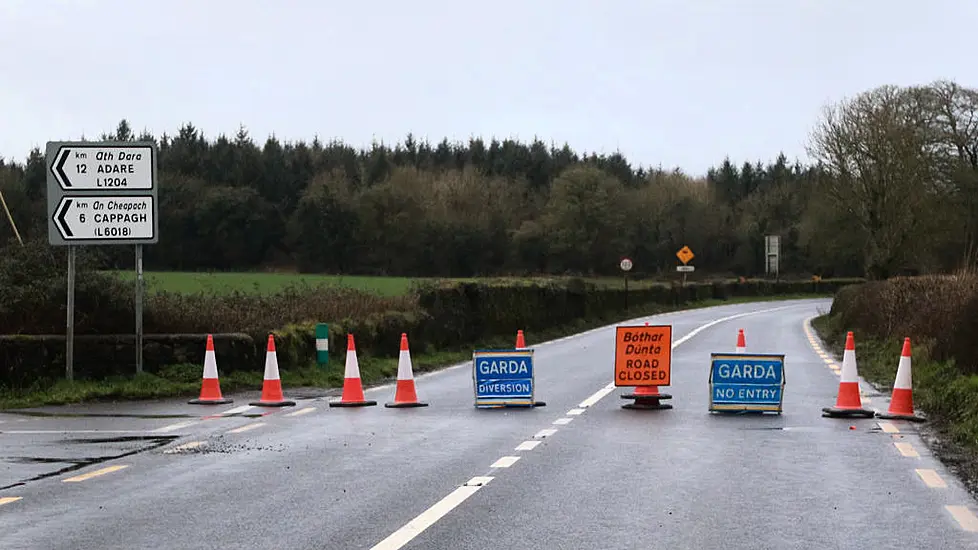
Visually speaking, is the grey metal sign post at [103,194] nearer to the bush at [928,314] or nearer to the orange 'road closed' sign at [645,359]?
the orange 'road closed' sign at [645,359]

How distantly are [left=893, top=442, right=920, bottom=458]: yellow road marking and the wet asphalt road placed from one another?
4 centimetres

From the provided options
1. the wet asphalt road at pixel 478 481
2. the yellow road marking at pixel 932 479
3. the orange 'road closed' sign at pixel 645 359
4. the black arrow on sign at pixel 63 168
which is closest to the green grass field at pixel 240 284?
the black arrow on sign at pixel 63 168

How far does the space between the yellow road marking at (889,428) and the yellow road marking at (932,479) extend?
9.27 feet

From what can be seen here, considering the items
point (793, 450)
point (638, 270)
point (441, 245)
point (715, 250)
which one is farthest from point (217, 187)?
point (793, 450)

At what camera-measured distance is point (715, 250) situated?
4690 inches

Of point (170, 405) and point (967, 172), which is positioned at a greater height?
point (967, 172)

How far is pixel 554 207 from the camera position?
102312 millimetres

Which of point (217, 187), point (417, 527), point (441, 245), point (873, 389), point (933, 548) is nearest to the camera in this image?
point (933, 548)

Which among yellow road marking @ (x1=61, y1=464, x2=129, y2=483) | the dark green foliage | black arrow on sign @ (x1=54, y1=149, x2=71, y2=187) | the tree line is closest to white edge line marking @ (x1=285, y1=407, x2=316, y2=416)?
yellow road marking @ (x1=61, y1=464, x2=129, y2=483)

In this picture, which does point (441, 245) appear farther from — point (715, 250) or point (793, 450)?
point (793, 450)

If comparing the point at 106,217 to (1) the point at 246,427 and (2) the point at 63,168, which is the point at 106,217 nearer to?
(2) the point at 63,168

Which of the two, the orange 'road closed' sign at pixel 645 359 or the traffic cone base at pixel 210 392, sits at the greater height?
the orange 'road closed' sign at pixel 645 359

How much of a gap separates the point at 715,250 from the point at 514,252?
26687 millimetres

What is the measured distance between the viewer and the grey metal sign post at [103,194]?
18.8m
